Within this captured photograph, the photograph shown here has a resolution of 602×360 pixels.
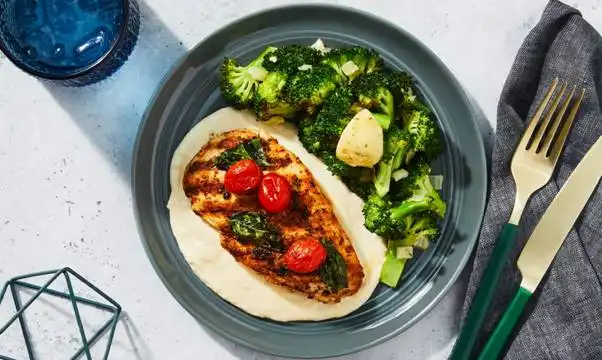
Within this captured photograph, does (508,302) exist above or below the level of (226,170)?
below

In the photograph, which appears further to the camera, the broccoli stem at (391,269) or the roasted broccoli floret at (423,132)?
the broccoli stem at (391,269)

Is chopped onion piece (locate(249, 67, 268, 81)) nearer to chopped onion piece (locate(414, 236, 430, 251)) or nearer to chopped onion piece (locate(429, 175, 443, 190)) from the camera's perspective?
chopped onion piece (locate(429, 175, 443, 190))

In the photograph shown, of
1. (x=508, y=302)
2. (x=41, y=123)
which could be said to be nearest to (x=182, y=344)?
(x=41, y=123)

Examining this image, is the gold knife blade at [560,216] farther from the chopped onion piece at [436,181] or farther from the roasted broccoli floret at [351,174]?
the roasted broccoli floret at [351,174]

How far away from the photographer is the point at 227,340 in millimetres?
3734

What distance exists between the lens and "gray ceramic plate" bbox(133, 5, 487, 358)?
355 cm

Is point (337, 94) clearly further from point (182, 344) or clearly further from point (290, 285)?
point (182, 344)

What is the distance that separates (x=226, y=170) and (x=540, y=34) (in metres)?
1.49

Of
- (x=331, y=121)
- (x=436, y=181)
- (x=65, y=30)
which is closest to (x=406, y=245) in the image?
(x=436, y=181)

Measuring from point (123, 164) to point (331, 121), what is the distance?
1012 millimetres

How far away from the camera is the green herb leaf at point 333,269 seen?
3.44 metres

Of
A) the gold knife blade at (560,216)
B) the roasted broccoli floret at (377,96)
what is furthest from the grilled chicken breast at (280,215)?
the gold knife blade at (560,216)

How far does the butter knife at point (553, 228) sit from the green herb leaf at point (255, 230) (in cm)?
104

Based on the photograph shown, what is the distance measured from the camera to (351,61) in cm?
351
